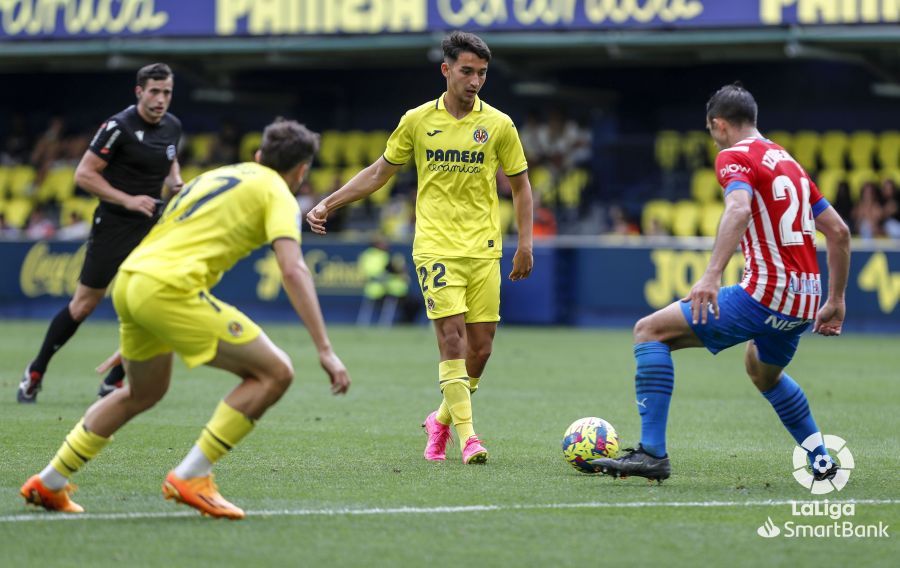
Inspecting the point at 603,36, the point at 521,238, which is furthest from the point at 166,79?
the point at 603,36

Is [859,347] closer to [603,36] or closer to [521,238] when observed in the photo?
[603,36]

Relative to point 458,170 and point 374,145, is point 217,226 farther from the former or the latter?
point 374,145

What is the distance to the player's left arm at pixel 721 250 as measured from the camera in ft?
21.5

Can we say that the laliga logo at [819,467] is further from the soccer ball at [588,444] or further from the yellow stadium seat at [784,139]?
the yellow stadium seat at [784,139]

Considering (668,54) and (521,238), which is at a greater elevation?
(668,54)

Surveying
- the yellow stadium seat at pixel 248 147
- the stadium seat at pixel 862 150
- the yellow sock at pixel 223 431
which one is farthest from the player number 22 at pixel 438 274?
the yellow stadium seat at pixel 248 147

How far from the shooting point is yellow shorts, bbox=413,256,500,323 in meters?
8.19

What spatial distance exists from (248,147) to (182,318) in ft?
75.0

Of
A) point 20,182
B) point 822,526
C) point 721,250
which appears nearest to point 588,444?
point 721,250

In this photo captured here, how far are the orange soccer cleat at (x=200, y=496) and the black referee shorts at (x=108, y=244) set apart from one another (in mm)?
4615

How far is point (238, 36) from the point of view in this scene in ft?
84.6

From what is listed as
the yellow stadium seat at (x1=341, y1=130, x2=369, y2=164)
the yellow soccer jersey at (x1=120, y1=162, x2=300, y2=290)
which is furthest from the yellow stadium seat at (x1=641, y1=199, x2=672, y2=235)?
the yellow soccer jersey at (x1=120, y1=162, x2=300, y2=290)

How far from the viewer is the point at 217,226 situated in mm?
5934

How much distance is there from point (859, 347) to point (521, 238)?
11028 mm
